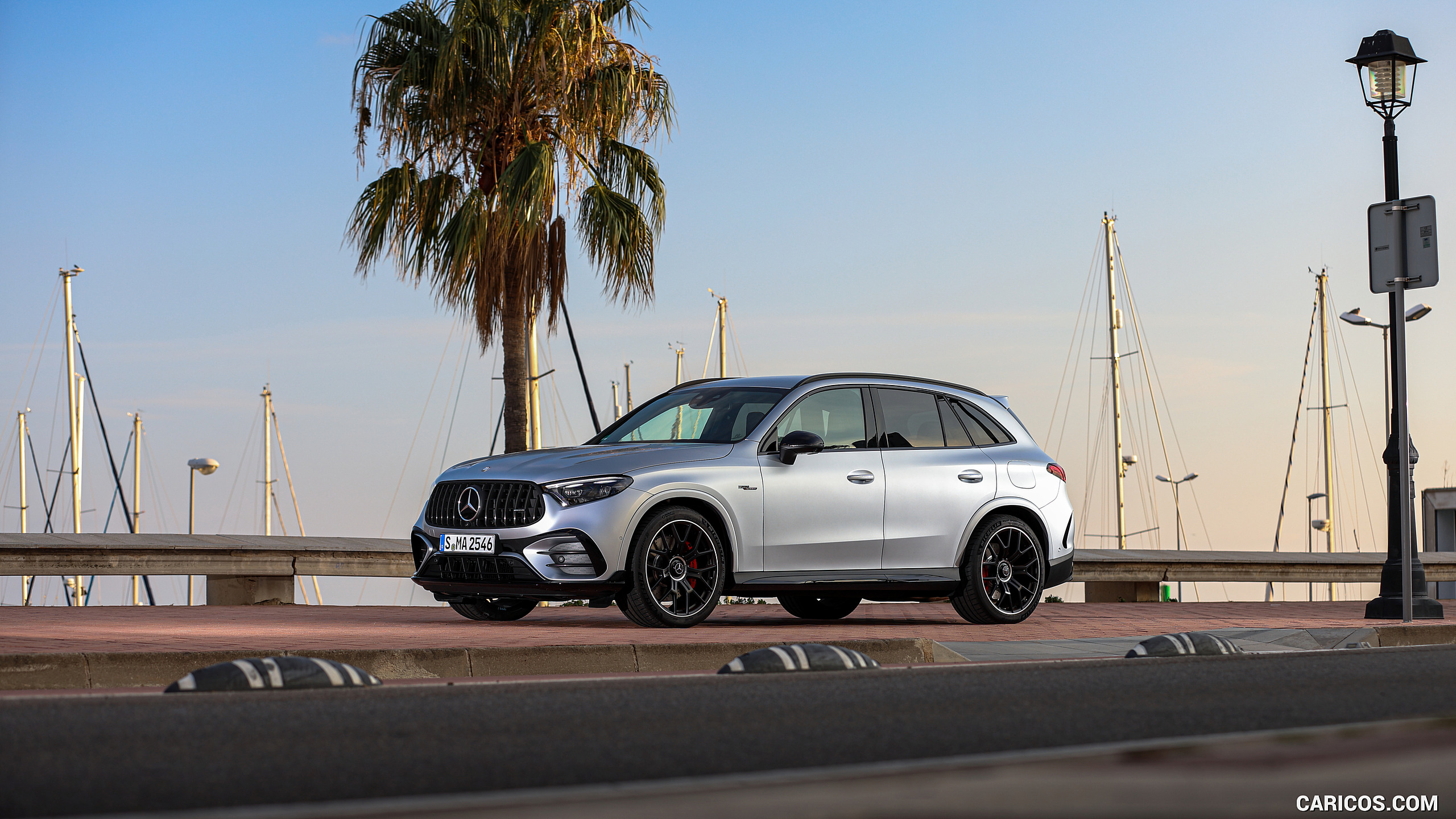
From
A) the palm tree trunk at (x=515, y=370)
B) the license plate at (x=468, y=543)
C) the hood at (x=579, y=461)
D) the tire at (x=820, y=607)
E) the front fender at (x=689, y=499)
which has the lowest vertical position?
the tire at (x=820, y=607)

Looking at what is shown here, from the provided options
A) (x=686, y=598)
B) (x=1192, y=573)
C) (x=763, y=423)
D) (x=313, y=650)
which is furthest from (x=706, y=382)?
(x=1192, y=573)

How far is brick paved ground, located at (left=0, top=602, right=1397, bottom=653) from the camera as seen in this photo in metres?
9.27

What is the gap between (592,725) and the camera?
5777mm

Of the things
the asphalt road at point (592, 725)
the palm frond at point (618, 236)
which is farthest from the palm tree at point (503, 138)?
the asphalt road at point (592, 725)

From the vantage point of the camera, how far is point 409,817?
359cm

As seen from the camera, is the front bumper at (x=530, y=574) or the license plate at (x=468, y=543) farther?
the license plate at (x=468, y=543)

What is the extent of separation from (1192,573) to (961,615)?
8.39 metres

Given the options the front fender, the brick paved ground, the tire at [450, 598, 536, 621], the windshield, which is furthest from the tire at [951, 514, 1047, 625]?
the tire at [450, 598, 536, 621]

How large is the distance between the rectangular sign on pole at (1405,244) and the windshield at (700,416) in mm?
5703

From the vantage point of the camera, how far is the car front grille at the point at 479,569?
409 inches

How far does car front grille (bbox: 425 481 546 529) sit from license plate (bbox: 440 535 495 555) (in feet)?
0.26

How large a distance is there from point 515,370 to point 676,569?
8951 millimetres

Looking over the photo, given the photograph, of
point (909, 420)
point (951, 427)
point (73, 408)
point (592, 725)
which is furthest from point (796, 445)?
point (73, 408)

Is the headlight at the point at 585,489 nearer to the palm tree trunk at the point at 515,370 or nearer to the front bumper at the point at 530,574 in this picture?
the front bumper at the point at 530,574
